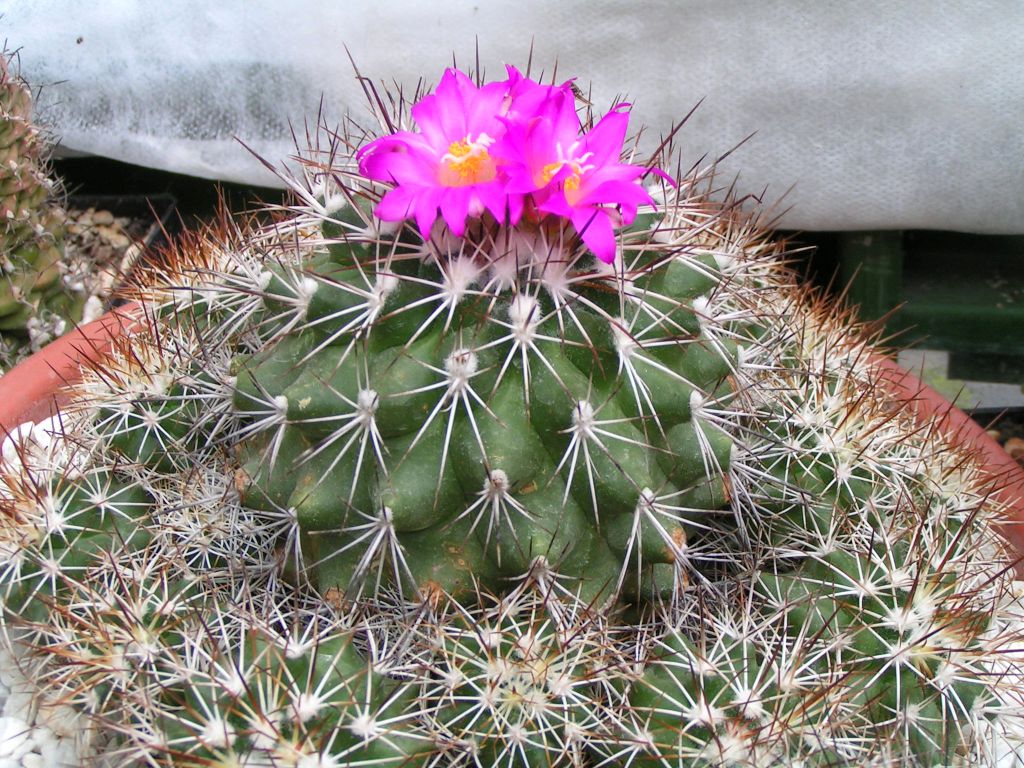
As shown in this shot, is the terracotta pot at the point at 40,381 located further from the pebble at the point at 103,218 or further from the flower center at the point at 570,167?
the pebble at the point at 103,218

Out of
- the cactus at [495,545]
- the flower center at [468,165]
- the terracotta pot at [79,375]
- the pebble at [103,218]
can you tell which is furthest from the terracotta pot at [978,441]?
the pebble at [103,218]

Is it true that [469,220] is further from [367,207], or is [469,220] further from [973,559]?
[973,559]

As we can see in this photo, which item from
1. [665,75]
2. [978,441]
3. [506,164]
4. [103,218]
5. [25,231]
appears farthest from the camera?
[103,218]

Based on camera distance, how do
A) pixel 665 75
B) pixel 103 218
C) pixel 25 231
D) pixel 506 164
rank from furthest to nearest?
pixel 103 218, pixel 665 75, pixel 25 231, pixel 506 164

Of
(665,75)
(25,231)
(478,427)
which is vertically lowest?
(25,231)

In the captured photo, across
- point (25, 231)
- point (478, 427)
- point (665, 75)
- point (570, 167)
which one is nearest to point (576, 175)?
point (570, 167)

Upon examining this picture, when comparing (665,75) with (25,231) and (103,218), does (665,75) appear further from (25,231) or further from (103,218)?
(103,218)

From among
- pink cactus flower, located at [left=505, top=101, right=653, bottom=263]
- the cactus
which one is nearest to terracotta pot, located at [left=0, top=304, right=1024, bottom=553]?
the cactus

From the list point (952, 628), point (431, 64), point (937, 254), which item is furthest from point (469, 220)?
point (937, 254)
